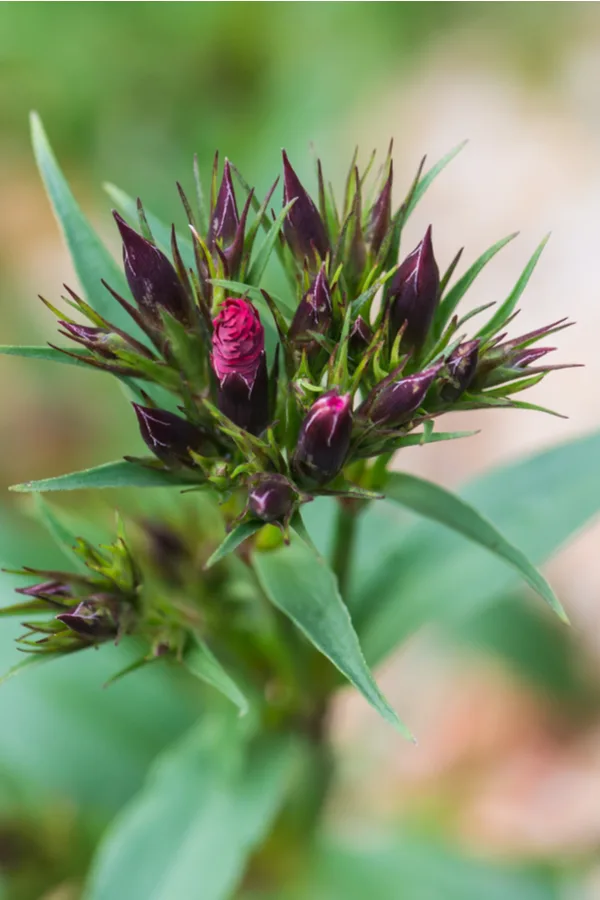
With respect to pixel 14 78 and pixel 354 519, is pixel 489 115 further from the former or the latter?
pixel 354 519

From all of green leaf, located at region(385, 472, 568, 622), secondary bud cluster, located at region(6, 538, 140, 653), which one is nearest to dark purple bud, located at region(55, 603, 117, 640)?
secondary bud cluster, located at region(6, 538, 140, 653)

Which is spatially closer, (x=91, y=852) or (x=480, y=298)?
(x=91, y=852)

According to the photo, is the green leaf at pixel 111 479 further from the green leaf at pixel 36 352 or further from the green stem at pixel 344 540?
the green stem at pixel 344 540

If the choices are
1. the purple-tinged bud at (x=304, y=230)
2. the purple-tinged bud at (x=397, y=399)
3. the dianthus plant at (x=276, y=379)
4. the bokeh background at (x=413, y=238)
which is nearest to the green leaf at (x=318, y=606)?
the dianthus plant at (x=276, y=379)

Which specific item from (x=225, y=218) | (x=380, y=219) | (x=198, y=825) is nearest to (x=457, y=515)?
(x=380, y=219)

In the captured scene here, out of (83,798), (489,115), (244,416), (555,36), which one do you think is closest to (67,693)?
(83,798)

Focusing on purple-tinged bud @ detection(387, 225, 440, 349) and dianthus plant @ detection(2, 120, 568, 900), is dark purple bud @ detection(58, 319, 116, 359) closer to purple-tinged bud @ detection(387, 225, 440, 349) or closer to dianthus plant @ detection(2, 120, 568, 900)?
dianthus plant @ detection(2, 120, 568, 900)
